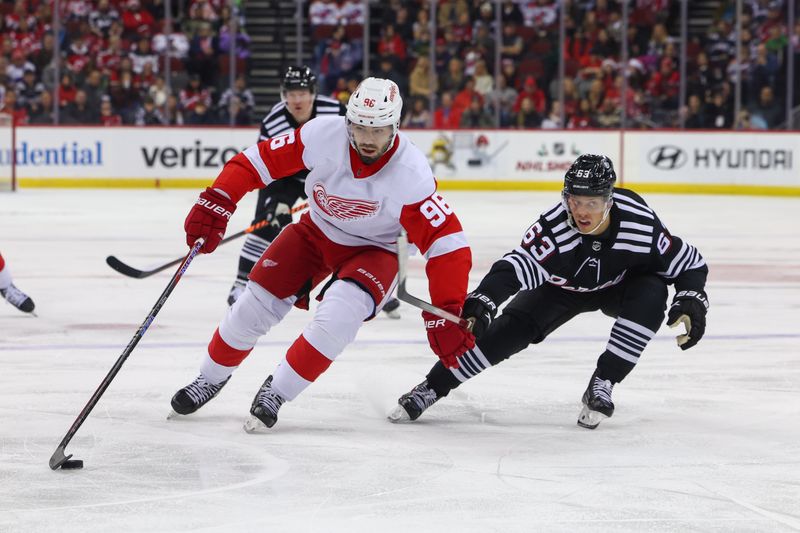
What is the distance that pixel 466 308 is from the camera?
3721mm

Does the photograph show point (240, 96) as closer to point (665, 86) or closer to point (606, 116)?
point (606, 116)

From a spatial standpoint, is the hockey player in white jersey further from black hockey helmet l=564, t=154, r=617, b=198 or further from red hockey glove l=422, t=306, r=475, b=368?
black hockey helmet l=564, t=154, r=617, b=198

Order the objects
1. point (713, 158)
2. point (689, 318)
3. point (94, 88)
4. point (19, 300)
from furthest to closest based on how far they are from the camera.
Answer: point (94, 88)
point (713, 158)
point (19, 300)
point (689, 318)

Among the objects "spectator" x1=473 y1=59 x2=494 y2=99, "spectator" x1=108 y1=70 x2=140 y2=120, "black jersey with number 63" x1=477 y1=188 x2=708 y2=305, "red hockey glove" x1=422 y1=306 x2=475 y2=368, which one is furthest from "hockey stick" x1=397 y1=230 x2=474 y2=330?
"spectator" x1=108 y1=70 x2=140 y2=120

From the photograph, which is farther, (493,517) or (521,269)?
(521,269)

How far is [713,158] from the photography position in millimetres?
15031

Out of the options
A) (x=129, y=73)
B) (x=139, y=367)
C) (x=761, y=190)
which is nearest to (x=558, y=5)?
(x=761, y=190)

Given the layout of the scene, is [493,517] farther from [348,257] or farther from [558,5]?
[558,5]

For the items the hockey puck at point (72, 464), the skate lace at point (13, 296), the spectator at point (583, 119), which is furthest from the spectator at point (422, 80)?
the hockey puck at point (72, 464)

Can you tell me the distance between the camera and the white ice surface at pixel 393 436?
3.00 metres

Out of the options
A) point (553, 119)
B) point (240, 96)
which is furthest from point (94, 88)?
point (553, 119)

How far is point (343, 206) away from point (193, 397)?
74cm

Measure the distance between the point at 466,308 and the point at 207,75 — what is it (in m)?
12.3

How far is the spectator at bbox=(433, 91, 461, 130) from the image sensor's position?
15.4 m
